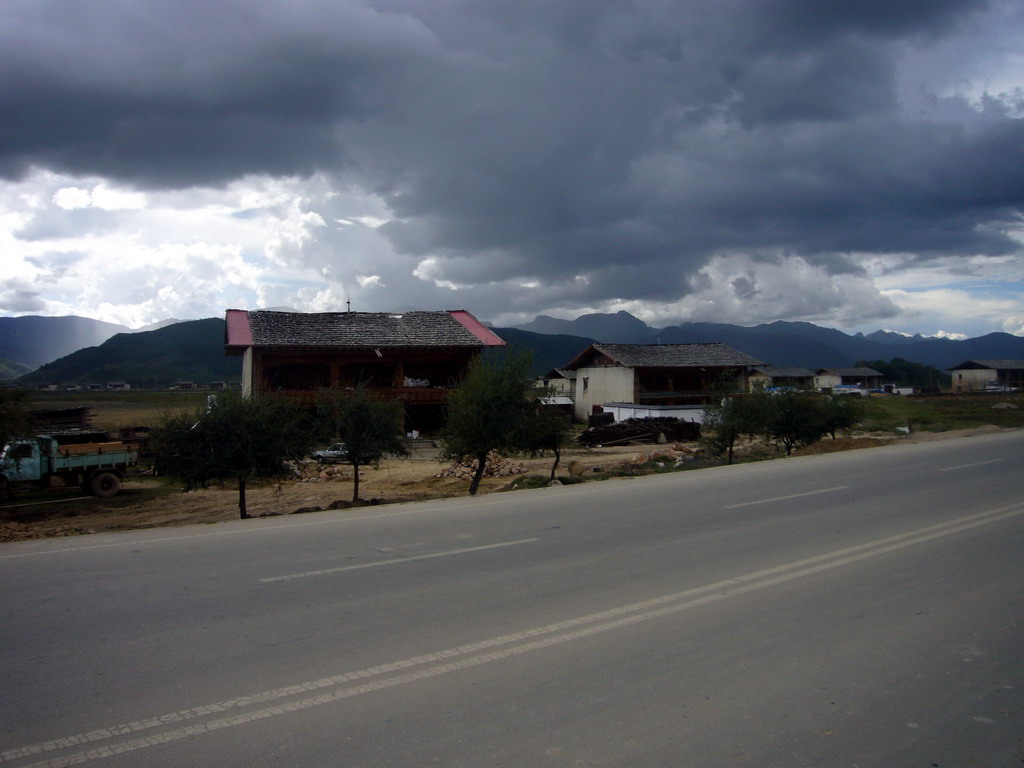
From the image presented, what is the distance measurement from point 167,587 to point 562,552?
4.48m

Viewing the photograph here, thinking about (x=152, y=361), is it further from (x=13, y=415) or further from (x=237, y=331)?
(x=13, y=415)

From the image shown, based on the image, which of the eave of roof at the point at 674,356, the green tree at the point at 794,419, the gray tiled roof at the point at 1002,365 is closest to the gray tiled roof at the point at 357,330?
the eave of roof at the point at 674,356

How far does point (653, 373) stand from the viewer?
195ft

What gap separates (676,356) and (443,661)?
5749 centimetres

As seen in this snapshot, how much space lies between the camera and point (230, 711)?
15.1 feet

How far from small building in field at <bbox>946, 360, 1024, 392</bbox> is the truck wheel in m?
119

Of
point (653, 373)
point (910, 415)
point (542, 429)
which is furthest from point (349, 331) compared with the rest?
point (910, 415)

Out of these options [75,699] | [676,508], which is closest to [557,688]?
[75,699]

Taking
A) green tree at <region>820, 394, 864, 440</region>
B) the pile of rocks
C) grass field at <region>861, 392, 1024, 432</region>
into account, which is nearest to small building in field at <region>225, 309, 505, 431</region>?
the pile of rocks

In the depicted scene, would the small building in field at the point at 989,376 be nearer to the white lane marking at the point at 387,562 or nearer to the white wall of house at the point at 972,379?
the white wall of house at the point at 972,379

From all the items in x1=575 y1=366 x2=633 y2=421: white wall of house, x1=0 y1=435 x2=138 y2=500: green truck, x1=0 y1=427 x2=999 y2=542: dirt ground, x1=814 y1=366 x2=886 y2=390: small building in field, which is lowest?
x1=0 y1=427 x2=999 y2=542: dirt ground

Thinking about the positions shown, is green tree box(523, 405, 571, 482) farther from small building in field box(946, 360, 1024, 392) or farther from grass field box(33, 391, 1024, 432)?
small building in field box(946, 360, 1024, 392)

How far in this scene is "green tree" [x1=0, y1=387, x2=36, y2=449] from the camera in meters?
20.1

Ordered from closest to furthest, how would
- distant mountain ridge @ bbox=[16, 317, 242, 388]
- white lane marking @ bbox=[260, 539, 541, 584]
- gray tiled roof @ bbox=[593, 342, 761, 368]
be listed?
white lane marking @ bbox=[260, 539, 541, 584] → gray tiled roof @ bbox=[593, 342, 761, 368] → distant mountain ridge @ bbox=[16, 317, 242, 388]
